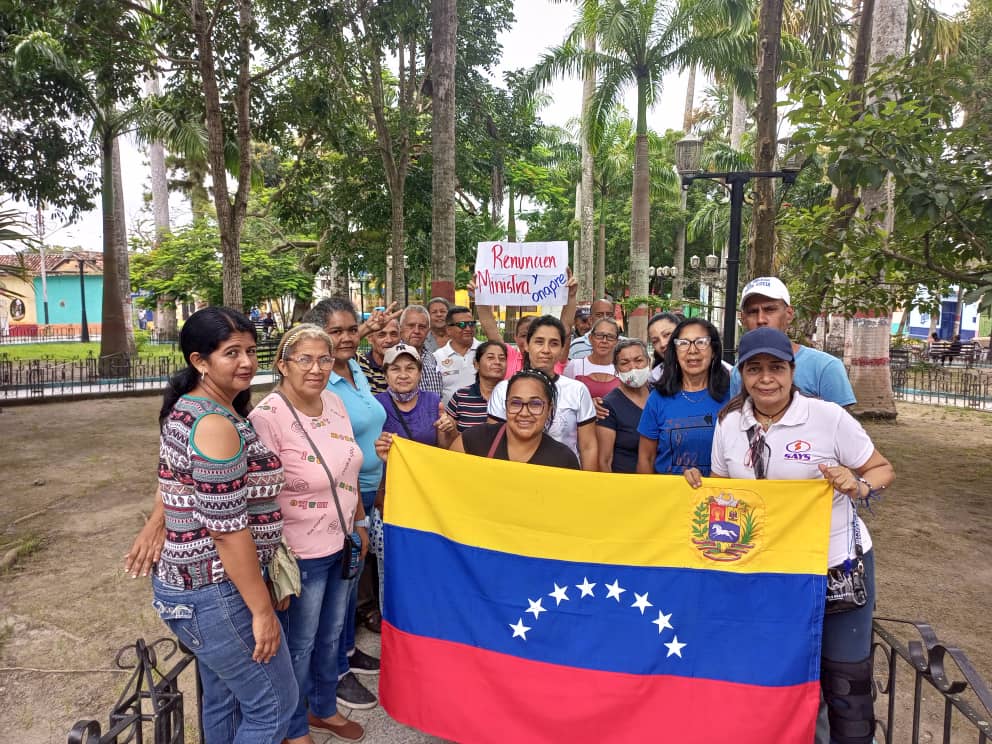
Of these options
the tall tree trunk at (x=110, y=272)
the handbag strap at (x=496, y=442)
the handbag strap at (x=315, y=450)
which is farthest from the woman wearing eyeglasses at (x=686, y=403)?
the tall tree trunk at (x=110, y=272)

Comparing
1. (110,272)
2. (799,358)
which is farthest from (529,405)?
(110,272)

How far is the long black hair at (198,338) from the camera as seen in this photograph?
2355 mm

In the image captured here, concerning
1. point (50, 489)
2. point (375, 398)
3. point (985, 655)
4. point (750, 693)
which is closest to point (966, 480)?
point (985, 655)

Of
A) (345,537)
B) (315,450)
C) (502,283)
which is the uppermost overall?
(502,283)

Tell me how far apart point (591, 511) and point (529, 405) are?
0.59 metres

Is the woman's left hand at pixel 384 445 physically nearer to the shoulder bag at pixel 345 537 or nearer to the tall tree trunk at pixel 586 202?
the shoulder bag at pixel 345 537

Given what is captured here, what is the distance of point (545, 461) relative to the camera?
3.29 meters

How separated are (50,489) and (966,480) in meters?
12.1

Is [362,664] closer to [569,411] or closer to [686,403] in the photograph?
[569,411]

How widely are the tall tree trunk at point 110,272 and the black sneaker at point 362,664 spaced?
18.2 m

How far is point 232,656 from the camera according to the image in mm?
2262

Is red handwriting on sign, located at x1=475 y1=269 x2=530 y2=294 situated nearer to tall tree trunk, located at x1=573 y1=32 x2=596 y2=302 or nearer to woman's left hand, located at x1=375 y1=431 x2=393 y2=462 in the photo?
woman's left hand, located at x1=375 y1=431 x2=393 y2=462

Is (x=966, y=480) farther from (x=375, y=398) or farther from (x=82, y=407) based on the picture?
(x=82, y=407)

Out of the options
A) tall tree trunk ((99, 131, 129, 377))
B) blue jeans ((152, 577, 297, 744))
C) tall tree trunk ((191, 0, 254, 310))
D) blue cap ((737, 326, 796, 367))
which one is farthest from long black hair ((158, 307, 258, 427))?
tall tree trunk ((99, 131, 129, 377))
